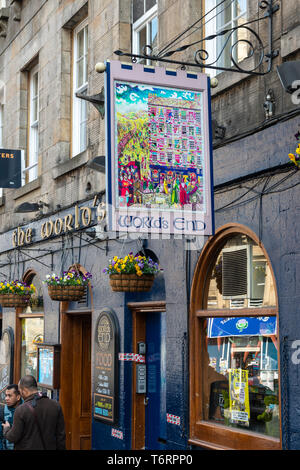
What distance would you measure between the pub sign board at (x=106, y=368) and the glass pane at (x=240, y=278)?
2.25 metres

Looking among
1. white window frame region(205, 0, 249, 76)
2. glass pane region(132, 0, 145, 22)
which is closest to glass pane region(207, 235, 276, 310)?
white window frame region(205, 0, 249, 76)

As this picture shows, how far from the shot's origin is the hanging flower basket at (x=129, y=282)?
9617 millimetres

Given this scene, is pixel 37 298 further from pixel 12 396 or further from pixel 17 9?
pixel 17 9

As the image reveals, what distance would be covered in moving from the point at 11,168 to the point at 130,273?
5820 millimetres

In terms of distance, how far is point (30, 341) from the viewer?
14.5 m

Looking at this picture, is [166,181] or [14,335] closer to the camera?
[166,181]

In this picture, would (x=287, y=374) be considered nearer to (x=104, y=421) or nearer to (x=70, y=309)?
(x=104, y=421)

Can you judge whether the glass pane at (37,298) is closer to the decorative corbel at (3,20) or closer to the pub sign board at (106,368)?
the pub sign board at (106,368)

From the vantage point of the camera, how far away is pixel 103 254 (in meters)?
11.5

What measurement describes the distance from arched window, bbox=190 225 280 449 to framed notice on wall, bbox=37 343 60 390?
13.4 ft

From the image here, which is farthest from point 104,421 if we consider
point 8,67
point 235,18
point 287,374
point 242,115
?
point 8,67

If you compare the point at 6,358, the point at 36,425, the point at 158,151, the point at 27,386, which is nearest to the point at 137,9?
the point at 158,151

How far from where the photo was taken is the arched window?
7.88 m
